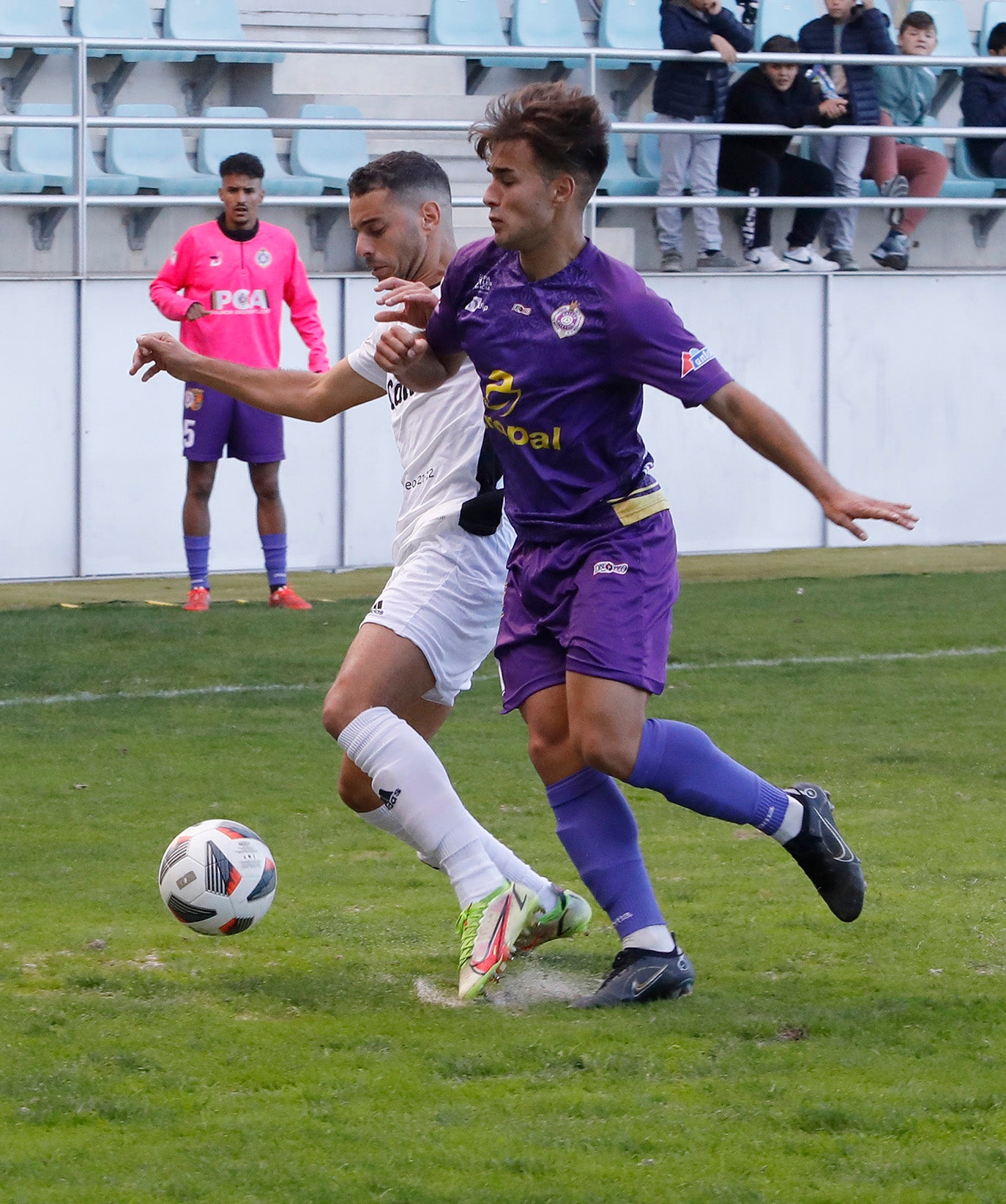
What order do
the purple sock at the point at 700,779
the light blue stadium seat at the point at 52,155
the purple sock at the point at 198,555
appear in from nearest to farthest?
the purple sock at the point at 700,779, the purple sock at the point at 198,555, the light blue stadium seat at the point at 52,155

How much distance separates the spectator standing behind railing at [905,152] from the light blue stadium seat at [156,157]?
5192 millimetres

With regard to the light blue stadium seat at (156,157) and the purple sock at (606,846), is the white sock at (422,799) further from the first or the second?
the light blue stadium seat at (156,157)

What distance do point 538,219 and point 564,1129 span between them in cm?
181

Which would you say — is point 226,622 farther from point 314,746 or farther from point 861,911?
point 861,911

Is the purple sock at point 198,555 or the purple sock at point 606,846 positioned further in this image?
the purple sock at point 198,555

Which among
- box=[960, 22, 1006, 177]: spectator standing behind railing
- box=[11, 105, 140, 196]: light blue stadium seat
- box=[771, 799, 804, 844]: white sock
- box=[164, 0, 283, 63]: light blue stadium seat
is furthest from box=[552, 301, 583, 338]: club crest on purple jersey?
box=[960, 22, 1006, 177]: spectator standing behind railing

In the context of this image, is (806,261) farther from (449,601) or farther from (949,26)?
(449,601)

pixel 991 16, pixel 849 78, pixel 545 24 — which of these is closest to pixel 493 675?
pixel 849 78

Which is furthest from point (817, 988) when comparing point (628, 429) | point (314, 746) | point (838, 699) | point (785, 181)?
point (785, 181)

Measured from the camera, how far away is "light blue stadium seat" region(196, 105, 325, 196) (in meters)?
13.2

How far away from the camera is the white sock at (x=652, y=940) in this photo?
3.88 meters

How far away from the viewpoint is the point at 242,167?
9.83 metres

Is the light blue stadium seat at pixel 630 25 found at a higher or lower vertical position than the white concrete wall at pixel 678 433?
higher

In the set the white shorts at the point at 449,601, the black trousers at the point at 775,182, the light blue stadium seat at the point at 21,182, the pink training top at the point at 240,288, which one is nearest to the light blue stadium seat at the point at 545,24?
the black trousers at the point at 775,182
